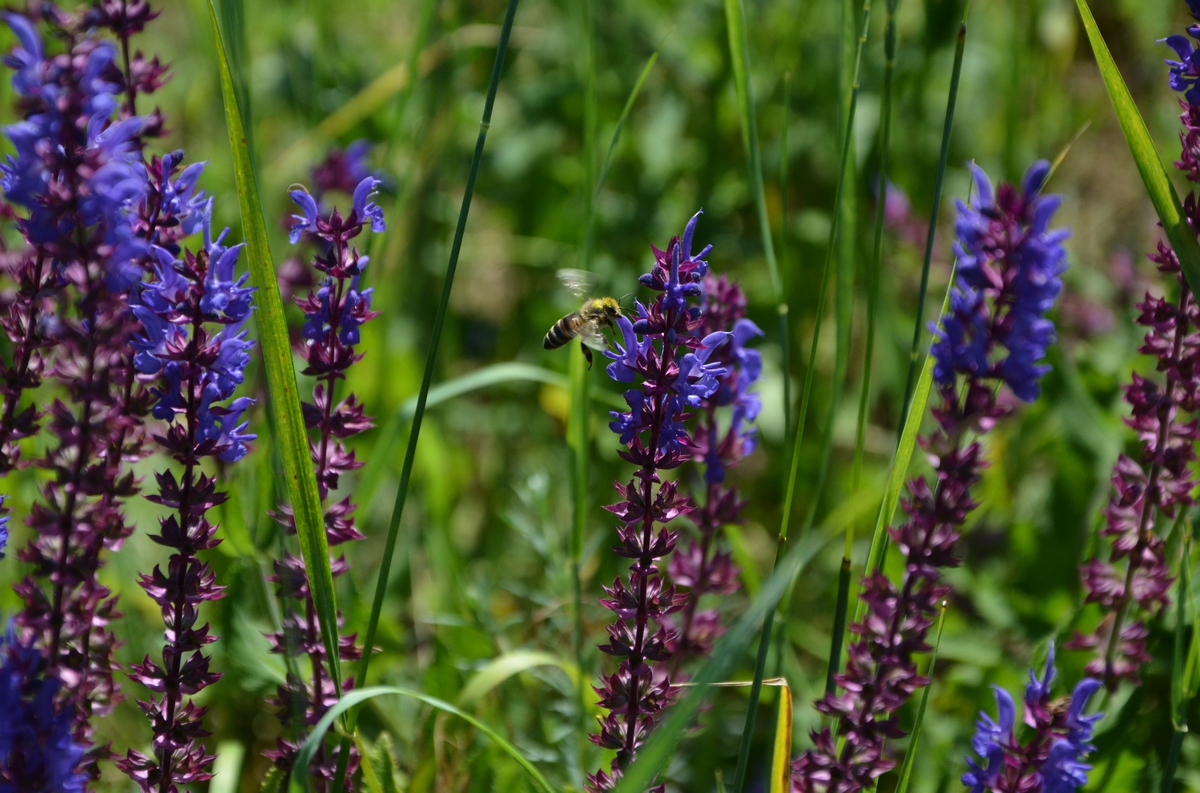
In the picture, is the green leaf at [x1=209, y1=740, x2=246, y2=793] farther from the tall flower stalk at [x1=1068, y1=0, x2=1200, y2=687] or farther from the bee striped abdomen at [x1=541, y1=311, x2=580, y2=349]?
the tall flower stalk at [x1=1068, y1=0, x2=1200, y2=687]

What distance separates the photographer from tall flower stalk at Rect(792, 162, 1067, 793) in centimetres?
141

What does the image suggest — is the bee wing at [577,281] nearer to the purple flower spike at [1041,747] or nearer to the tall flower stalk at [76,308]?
the tall flower stalk at [76,308]

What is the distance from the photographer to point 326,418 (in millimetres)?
1603

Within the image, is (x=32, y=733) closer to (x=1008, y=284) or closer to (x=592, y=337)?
(x=592, y=337)

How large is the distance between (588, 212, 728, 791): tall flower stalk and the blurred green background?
0.66m

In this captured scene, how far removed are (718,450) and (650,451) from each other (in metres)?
0.59

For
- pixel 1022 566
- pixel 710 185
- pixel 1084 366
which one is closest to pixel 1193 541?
pixel 1022 566

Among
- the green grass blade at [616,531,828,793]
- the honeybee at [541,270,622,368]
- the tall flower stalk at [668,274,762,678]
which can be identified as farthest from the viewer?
the honeybee at [541,270,622,368]

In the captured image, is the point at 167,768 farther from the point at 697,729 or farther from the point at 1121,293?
the point at 1121,293

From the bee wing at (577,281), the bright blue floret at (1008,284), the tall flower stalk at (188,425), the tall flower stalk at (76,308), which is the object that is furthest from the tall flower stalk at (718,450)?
the tall flower stalk at (76,308)

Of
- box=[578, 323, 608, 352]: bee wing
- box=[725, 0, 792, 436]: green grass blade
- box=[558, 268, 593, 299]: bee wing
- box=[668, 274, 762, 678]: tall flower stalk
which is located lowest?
box=[668, 274, 762, 678]: tall flower stalk

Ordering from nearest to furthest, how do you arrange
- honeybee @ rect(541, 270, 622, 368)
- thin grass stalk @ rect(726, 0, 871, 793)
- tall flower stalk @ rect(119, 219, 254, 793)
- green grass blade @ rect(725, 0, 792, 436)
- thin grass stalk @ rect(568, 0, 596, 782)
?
tall flower stalk @ rect(119, 219, 254, 793), thin grass stalk @ rect(726, 0, 871, 793), green grass blade @ rect(725, 0, 792, 436), thin grass stalk @ rect(568, 0, 596, 782), honeybee @ rect(541, 270, 622, 368)

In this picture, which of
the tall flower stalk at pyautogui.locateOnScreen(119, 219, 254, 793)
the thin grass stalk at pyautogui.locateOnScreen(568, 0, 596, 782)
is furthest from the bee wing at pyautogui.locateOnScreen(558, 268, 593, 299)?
the tall flower stalk at pyautogui.locateOnScreen(119, 219, 254, 793)

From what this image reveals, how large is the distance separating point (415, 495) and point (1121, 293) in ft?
7.64
